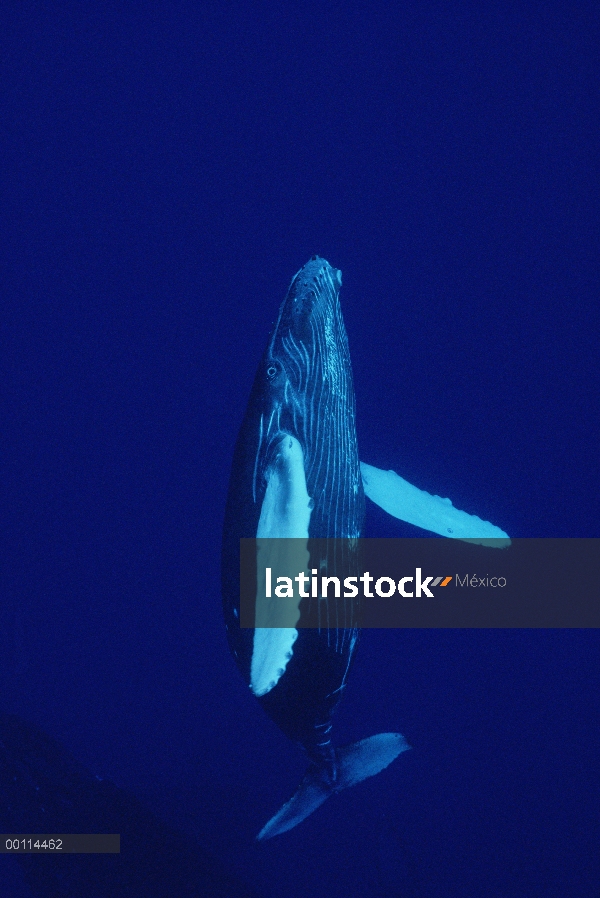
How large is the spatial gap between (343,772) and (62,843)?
5515mm

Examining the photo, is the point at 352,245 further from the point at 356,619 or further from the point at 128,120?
the point at 356,619

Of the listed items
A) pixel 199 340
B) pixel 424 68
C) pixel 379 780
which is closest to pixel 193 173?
pixel 199 340

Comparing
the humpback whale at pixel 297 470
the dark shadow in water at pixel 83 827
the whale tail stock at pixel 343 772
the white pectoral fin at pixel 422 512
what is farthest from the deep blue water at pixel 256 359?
the humpback whale at pixel 297 470

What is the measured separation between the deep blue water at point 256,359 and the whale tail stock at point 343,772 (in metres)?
5.65

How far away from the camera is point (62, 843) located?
7305mm

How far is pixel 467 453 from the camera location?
34.7 feet

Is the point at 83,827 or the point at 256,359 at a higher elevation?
the point at 256,359

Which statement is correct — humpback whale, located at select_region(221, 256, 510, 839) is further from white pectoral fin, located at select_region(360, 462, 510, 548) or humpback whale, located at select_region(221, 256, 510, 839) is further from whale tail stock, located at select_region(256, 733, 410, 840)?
whale tail stock, located at select_region(256, 733, 410, 840)

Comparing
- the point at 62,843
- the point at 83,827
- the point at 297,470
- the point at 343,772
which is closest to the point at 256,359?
the point at 83,827

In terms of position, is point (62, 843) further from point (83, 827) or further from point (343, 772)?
point (343, 772)

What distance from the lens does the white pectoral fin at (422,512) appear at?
4074 millimetres

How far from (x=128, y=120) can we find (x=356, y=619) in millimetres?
14624
